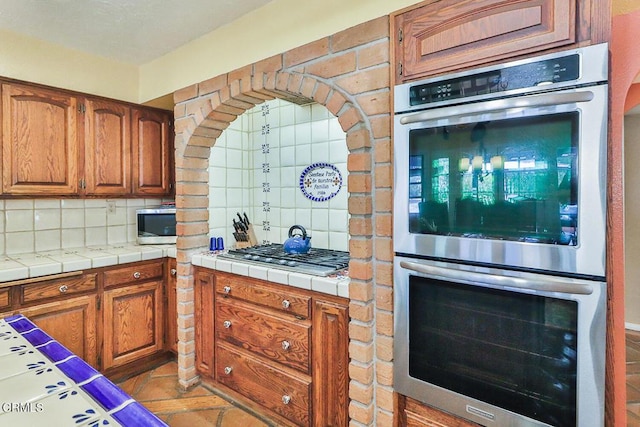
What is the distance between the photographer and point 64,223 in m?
2.73

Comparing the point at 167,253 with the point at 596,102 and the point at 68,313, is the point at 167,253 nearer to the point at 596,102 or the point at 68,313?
the point at 68,313

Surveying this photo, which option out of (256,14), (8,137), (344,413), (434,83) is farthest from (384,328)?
(8,137)

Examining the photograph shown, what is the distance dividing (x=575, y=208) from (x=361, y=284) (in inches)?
33.2

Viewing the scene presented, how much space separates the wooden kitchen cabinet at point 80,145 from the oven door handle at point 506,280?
7.87ft

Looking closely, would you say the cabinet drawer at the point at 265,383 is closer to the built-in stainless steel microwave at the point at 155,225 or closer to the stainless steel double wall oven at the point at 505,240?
the stainless steel double wall oven at the point at 505,240

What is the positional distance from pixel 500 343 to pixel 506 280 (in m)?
0.24

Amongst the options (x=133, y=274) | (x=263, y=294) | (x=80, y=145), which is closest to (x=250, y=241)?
(x=133, y=274)

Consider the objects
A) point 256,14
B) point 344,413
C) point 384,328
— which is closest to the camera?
point 384,328

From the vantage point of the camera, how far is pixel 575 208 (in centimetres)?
107

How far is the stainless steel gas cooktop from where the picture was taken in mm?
1855

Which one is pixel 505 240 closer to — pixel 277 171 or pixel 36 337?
pixel 36 337

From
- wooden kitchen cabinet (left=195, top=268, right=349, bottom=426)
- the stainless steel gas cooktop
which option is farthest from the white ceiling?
wooden kitchen cabinet (left=195, top=268, right=349, bottom=426)

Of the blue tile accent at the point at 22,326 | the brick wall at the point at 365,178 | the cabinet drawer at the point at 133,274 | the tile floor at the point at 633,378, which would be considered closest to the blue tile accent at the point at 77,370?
the blue tile accent at the point at 22,326

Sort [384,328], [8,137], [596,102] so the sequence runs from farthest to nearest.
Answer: [8,137], [384,328], [596,102]
